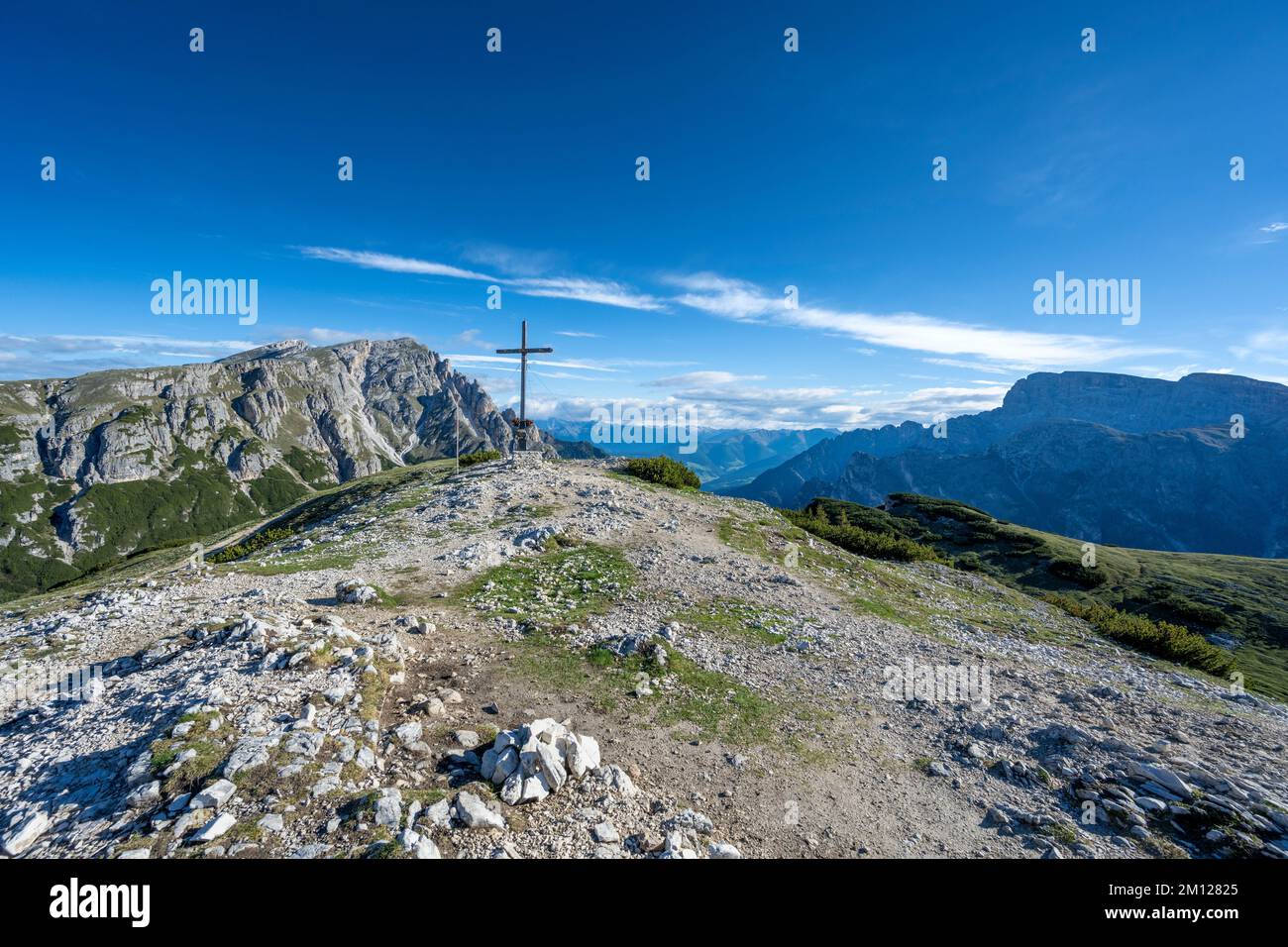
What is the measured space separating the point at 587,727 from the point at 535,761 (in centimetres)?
268

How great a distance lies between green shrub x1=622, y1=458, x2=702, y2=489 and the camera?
44750 mm

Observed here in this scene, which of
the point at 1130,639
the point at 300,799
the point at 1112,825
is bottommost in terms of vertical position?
the point at 1130,639

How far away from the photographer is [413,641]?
49.9 feet

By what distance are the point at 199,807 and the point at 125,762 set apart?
260cm

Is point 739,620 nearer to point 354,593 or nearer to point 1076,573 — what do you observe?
point 354,593

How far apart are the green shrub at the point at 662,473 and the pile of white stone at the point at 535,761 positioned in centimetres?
3426

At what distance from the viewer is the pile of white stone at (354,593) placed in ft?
58.2

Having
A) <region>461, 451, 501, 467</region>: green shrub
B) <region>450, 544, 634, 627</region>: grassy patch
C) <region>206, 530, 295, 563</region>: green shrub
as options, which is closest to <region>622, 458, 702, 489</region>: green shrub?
<region>461, 451, 501, 467</region>: green shrub

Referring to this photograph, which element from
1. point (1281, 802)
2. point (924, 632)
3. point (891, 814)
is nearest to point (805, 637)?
point (924, 632)

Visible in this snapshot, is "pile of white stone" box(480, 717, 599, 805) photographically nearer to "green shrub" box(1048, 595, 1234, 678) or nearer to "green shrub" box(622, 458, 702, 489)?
"green shrub" box(1048, 595, 1234, 678)

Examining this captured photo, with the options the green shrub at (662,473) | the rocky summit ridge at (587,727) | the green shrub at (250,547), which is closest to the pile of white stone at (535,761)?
the rocky summit ridge at (587,727)

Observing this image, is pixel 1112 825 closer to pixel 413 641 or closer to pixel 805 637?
pixel 805 637

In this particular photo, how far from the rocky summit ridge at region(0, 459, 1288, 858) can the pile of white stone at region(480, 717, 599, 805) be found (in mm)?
49

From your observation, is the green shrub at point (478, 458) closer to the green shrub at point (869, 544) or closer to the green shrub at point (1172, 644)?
the green shrub at point (869, 544)
